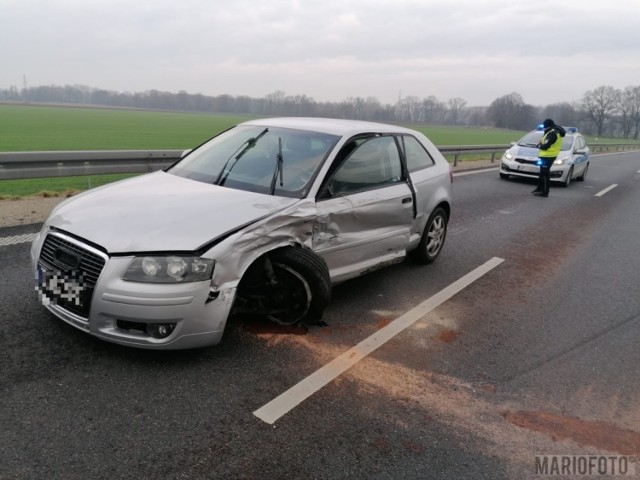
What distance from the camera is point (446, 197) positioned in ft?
19.1

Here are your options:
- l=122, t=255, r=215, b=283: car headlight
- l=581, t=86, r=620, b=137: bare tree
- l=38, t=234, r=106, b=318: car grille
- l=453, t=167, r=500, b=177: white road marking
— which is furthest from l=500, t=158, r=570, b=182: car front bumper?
l=581, t=86, r=620, b=137: bare tree

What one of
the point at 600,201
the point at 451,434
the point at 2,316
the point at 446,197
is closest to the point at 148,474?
the point at 451,434

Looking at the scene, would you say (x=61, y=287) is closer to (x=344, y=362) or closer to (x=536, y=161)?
(x=344, y=362)

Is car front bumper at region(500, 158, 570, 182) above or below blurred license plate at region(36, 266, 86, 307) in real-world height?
above

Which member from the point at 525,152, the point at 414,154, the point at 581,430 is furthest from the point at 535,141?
the point at 581,430

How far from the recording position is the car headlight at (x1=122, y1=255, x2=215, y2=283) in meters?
2.93

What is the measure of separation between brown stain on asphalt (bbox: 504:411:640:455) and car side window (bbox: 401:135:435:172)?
9.56 feet

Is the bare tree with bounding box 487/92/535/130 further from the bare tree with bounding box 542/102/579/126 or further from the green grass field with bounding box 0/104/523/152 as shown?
the green grass field with bounding box 0/104/523/152

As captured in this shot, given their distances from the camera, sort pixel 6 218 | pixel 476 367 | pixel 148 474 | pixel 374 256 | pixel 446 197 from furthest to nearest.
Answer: pixel 6 218 → pixel 446 197 → pixel 374 256 → pixel 476 367 → pixel 148 474

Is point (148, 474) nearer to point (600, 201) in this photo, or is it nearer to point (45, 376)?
point (45, 376)

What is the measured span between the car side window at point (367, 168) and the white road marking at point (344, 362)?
3.91 feet

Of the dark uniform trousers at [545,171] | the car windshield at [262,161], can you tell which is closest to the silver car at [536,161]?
the dark uniform trousers at [545,171]

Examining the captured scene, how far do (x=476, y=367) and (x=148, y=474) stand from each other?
2292mm

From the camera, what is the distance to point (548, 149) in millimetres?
12180
